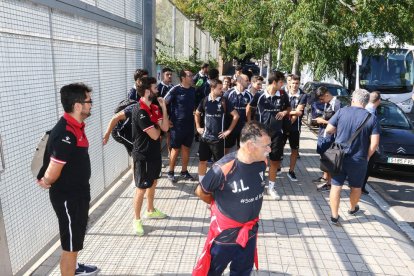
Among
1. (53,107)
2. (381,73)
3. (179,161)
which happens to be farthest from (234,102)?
(381,73)

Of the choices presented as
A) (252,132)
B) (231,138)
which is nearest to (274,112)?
(231,138)

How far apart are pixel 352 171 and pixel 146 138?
2.90 m

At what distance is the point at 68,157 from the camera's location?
3.10m

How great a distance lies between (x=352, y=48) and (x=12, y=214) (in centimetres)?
1048

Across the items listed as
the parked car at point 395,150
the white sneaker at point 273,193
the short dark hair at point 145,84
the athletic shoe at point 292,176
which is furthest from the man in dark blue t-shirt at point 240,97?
the parked car at point 395,150

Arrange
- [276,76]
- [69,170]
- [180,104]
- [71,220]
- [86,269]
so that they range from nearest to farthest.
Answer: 1. [69,170]
2. [71,220]
3. [86,269]
4. [276,76]
5. [180,104]

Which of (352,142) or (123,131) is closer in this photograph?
(352,142)

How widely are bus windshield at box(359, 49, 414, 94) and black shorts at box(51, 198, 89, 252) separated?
1355 cm

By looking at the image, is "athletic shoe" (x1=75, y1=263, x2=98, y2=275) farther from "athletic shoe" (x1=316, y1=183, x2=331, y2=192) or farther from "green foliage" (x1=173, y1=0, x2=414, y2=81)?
"green foliage" (x1=173, y1=0, x2=414, y2=81)

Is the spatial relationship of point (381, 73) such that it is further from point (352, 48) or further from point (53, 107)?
point (53, 107)

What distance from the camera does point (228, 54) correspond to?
61.1ft

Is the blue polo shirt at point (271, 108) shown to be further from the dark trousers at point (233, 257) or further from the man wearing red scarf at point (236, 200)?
the dark trousers at point (233, 257)

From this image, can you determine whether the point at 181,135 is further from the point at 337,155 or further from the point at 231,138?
the point at 337,155

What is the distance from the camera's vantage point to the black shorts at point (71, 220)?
3.23 meters
